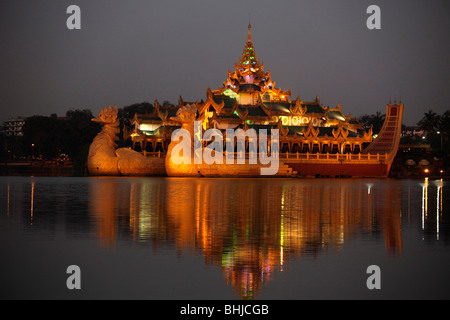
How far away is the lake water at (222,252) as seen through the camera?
8109mm

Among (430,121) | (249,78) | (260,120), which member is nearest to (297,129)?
(260,120)

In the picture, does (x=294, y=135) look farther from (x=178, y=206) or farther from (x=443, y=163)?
(x=178, y=206)

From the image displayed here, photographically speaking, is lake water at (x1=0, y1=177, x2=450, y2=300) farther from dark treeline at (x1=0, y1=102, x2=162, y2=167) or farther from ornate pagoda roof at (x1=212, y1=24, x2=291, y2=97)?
dark treeline at (x1=0, y1=102, x2=162, y2=167)

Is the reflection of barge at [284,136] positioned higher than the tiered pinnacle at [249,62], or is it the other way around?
the tiered pinnacle at [249,62]

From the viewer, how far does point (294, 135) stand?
1946 inches

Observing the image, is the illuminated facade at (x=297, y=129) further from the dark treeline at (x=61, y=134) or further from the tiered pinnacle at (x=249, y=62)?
the dark treeline at (x=61, y=134)

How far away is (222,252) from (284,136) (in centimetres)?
3883

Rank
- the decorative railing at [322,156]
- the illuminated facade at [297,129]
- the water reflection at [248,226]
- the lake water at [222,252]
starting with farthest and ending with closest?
the illuminated facade at [297,129] < the decorative railing at [322,156] < the water reflection at [248,226] < the lake water at [222,252]

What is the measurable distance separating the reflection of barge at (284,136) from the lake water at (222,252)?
2621cm

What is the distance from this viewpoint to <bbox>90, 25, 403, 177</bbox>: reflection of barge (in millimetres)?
44438

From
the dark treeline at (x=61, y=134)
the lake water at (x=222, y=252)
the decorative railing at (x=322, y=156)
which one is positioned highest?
the dark treeline at (x=61, y=134)

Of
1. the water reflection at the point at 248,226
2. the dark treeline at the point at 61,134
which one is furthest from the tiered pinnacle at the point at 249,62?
the water reflection at the point at 248,226

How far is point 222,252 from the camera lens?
1038 centimetres
